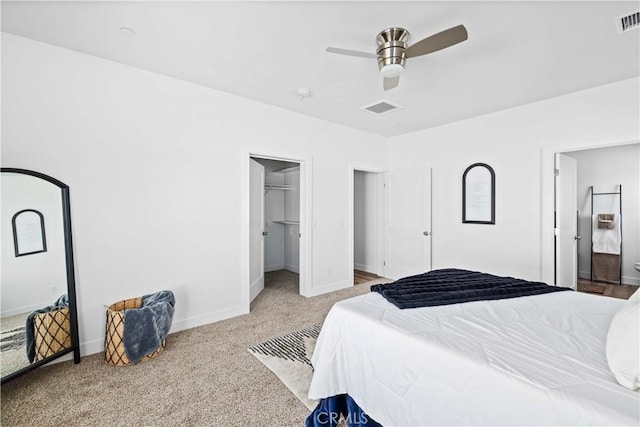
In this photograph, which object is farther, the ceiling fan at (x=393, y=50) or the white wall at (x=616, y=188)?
the white wall at (x=616, y=188)

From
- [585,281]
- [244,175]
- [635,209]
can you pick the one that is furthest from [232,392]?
[635,209]

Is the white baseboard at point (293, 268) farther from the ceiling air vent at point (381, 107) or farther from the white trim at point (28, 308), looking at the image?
the white trim at point (28, 308)

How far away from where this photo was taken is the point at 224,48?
7.70 ft

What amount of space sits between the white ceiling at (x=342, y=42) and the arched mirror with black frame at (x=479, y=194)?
1.00 m

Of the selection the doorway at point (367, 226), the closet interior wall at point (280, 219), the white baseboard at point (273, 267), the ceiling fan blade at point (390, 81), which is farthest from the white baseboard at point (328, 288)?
the ceiling fan blade at point (390, 81)

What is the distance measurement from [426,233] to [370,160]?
1.47 meters

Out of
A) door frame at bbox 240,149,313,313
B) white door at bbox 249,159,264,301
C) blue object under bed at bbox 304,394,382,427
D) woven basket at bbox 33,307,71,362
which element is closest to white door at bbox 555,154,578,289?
door frame at bbox 240,149,313,313

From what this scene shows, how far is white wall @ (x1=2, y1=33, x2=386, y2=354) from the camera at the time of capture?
2.28 m

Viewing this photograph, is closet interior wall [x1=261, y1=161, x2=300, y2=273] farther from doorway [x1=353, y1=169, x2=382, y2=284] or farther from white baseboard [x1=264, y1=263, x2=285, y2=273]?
doorway [x1=353, y1=169, x2=382, y2=284]

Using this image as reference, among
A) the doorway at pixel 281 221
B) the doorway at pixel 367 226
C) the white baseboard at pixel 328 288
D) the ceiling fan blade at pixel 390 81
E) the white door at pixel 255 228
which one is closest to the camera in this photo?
the ceiling fan blade at pixel 390 81

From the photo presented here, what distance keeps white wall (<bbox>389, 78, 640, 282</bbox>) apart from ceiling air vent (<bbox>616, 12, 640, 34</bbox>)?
1.18m

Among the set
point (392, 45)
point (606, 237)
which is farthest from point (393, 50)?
point (606, 237)

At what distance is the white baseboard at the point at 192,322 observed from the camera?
8.08 ft

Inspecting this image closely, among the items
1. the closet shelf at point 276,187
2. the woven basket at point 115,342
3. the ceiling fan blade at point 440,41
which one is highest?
the ceiling fan blade at point 440,41
